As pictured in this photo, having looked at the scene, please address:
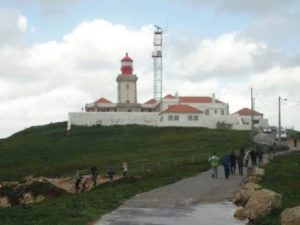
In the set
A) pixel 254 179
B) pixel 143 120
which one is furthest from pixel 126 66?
pixel 254 179

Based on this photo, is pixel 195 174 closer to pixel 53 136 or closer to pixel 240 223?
pixel 240 223

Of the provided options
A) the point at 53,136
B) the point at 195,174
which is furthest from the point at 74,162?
the point at 53,136

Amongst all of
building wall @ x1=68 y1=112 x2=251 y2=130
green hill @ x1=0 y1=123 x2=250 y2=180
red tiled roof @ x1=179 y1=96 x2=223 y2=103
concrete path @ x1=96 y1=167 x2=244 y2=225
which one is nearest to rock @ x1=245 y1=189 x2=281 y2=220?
concrete path @ x1=96 y1=167 x2=244 y2=225

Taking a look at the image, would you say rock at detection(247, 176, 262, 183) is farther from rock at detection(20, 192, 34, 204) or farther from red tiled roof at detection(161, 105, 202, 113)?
red tiled roof at detection(161, 105, 202, 113)

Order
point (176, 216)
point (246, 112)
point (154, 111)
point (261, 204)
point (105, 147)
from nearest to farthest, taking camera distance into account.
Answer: point (261, 204), point (176, 216), point (105, 147), point (154, 111), point (246, 112)

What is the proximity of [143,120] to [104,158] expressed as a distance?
3715cm

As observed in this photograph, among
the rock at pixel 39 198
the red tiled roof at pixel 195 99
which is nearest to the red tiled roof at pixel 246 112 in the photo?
the red tiled roof at pixel 195 99

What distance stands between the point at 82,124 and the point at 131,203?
7752 cm

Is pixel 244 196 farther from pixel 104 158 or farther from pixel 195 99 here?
pixel 195 99

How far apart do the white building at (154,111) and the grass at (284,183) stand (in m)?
50.5

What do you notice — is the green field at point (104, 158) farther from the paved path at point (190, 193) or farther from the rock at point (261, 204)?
the rock at point (261, 204)

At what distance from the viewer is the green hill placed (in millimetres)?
60138

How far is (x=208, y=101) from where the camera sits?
112m

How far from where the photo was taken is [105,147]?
256 feet
